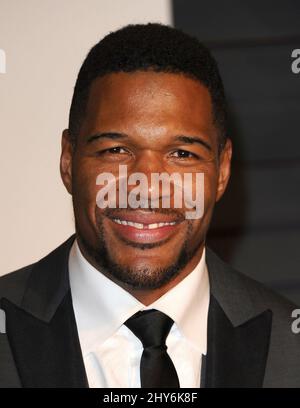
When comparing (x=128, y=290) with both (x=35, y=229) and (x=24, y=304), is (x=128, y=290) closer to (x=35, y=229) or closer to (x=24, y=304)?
(x=24, y=304)

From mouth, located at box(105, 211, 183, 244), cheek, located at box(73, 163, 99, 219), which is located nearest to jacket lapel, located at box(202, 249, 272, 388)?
mouth, located at box(105, 211, 183, 244)

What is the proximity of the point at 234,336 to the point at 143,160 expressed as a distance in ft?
1.11

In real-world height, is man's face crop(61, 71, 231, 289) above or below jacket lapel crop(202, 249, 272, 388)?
above

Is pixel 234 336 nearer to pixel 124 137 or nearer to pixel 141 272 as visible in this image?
pixel 141 272

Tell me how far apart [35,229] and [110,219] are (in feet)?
0.91

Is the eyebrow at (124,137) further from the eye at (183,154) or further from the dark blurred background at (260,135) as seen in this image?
the dark blurred background at (260,135)

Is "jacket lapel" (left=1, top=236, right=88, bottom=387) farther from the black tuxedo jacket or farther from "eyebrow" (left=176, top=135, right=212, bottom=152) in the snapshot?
"eyebrow" (left=176, top=135, right=212, bottom=152)

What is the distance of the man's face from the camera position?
1.07m

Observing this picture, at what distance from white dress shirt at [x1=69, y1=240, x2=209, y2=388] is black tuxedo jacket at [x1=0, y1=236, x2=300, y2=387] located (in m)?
0.02

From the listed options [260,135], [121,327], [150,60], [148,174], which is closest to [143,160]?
[148,174]

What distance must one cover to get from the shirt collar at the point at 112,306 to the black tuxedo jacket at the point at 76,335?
0.02 m

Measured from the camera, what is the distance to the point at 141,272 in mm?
1096

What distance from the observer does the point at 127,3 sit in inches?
54.3

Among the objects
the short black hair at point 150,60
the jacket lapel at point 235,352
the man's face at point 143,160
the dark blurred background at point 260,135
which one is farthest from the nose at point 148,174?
the dark blurred background at point 260,135
